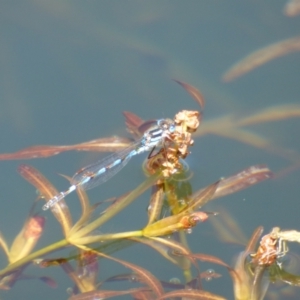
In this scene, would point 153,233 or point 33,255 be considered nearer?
point 153,233

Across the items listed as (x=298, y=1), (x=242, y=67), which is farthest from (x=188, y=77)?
(x=298, y=1)

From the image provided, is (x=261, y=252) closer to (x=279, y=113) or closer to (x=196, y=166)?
(x=196, y=166)

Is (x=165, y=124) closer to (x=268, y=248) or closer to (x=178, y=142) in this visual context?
(x=178, y=142)

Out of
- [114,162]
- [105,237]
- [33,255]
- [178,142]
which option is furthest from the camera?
[114,162]

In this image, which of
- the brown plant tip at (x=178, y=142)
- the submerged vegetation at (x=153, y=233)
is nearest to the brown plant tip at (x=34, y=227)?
the submerged vegetation at (x=153, y=233)

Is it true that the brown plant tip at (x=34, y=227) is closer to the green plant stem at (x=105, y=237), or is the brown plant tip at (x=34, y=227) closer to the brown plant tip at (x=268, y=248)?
the green plant stem at (x=105, y=237)

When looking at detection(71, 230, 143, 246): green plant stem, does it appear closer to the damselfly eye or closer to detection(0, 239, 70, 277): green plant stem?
detection(0, 239, 70, 277): green plant stem

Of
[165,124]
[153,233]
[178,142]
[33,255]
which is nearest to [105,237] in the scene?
[153,233]

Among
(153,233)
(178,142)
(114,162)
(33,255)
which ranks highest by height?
(114,162)
